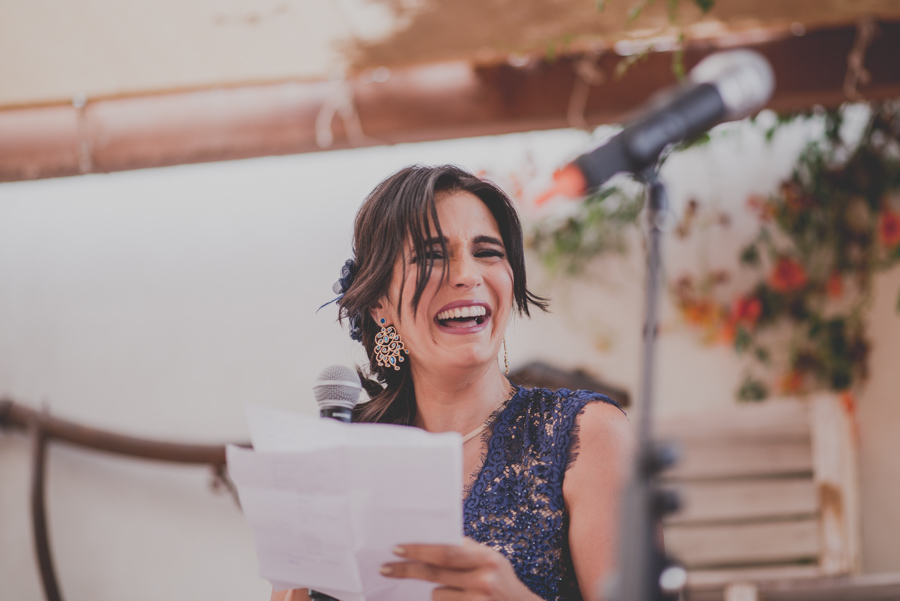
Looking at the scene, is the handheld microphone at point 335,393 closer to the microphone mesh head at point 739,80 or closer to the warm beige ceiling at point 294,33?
the microphone mesh head at point 739,80

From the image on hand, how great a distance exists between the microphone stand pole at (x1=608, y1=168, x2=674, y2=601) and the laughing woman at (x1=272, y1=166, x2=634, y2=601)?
0.45 metres

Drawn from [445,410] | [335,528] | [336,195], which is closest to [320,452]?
[335,528]

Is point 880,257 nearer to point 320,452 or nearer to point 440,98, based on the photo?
point 440,98

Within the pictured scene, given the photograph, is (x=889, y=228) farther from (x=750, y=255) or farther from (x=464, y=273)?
(x=464, y=273)

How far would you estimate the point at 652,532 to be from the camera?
2.92ft

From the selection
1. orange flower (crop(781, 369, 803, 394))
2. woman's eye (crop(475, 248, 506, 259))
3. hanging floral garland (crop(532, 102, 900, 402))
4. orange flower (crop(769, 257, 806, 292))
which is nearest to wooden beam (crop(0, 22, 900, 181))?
hanging floral garland (crop(532, 102, 900, 402))

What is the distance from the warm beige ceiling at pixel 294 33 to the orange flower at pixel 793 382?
4.32 ft

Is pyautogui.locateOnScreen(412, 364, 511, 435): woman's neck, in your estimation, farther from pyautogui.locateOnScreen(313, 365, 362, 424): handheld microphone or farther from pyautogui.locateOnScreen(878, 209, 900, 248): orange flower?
pyautogui.locateOnScreen(878, 209, 900, 248): orange flower

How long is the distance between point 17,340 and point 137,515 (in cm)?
97

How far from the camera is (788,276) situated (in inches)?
132

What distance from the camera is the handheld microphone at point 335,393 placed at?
52.6 inches

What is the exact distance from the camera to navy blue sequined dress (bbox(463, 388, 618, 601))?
4.75 ft

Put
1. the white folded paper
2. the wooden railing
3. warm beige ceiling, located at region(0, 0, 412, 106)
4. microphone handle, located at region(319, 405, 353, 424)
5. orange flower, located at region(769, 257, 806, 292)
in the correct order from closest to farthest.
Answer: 1. the white folded paper
2. microphone handle, located at region(319, 405, 353, 424)
3. warm beige ceiling, located at region(0, 0, 412, 106)
4. orange flower, located at region(769, 257, 806, 292)
5. the wooden railing

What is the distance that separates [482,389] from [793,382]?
2083 millimetres
